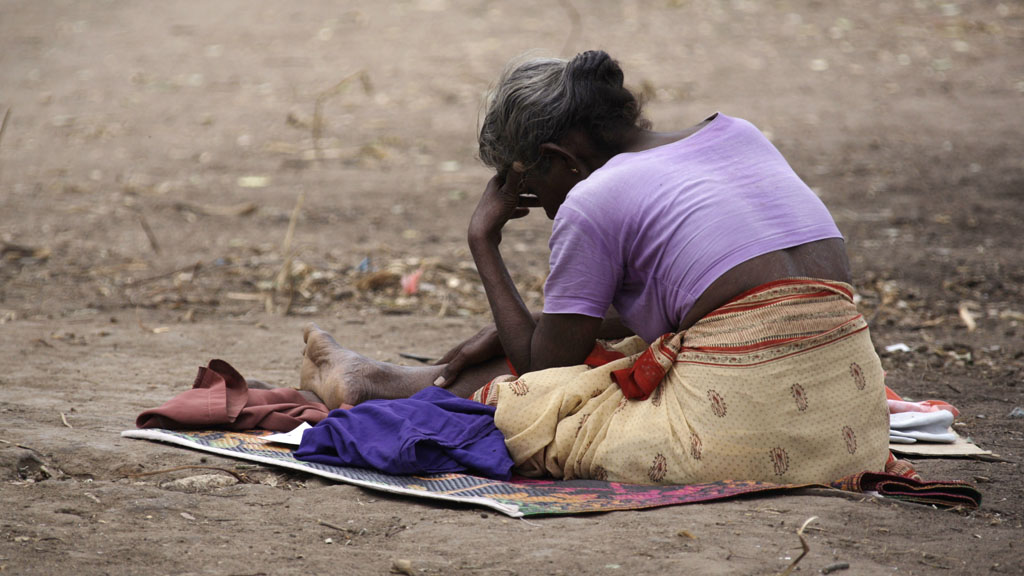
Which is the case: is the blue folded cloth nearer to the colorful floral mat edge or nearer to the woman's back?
the colorful floral mat edge

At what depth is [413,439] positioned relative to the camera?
2945mm

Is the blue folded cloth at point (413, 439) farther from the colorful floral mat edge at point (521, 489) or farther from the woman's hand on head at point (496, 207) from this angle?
the woman's hand on head at point (496, 207)

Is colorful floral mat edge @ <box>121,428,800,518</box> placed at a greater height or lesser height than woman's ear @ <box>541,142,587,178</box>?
lesser

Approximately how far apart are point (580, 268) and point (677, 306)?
299 mm

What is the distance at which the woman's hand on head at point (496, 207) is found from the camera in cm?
332

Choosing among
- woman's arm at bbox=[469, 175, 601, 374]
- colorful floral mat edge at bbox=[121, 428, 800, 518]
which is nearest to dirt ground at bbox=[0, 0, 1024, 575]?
colorful floral mat edge at bbox=[121, 428, 800, 518]

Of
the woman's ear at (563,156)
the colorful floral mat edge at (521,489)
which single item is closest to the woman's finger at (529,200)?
the woman's ear at (563,156)

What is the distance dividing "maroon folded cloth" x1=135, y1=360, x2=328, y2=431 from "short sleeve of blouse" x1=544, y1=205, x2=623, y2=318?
1.10 metres

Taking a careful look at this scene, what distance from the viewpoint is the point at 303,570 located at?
7.59 ft

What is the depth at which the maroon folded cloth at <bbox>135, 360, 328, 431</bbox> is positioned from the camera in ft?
11.0

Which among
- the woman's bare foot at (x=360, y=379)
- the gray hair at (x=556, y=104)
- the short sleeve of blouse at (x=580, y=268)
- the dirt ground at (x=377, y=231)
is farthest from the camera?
the woman's bare foot at (x=360, y=379)

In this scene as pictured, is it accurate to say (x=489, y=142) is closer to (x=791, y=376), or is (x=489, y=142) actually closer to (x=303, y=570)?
(x=791, y=376)

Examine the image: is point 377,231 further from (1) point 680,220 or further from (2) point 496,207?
(1) point 680,220

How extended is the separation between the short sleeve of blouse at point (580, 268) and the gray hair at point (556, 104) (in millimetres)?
283
